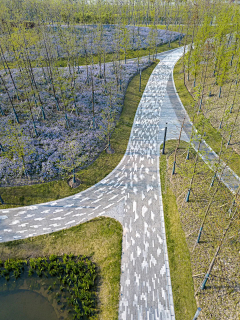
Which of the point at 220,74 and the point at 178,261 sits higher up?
Answer: the point at 220,74

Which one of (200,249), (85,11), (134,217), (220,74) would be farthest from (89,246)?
(85,11)

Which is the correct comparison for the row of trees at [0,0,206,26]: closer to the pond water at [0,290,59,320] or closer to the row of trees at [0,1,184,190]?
the row of trees at [0,1,184,190]

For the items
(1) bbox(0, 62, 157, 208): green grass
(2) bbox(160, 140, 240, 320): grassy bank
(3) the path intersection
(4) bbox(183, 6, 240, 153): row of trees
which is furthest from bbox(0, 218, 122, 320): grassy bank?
(4) bbox(183, 6, 240, 153): row of trees

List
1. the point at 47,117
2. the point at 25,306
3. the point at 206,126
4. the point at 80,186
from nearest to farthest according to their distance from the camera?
the point at 25,306 → the point at 80,186 → the point at 206,126 → the point at 47,117

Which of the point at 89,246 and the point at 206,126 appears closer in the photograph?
the point at 89,246

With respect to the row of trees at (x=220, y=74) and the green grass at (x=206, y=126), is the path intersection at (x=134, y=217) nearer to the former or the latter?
the green grass at (x=206, y=126)

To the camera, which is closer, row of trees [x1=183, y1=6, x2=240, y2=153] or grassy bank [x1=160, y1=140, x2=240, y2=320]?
grassy bank [x1=160, y1=140, x2=240, y2=320]

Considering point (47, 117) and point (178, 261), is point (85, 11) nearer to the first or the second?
point (47, 117)
